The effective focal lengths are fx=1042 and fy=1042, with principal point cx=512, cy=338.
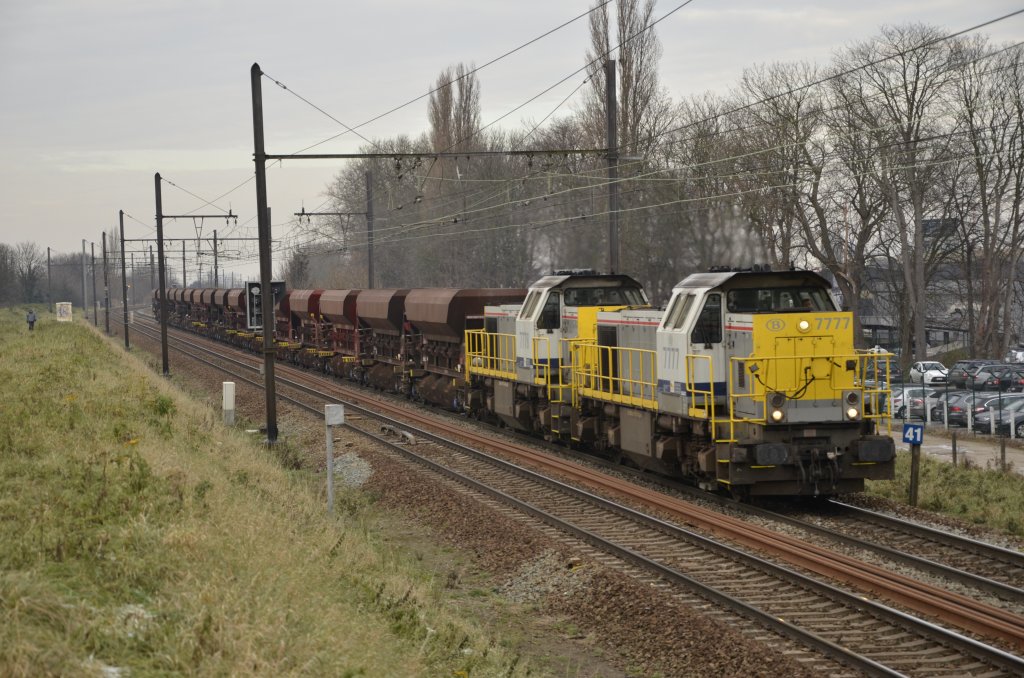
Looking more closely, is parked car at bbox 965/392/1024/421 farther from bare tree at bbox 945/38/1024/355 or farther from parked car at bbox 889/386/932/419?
bare tree at bbox 945/38/1024/355

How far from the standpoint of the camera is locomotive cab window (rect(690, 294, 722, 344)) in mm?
15945

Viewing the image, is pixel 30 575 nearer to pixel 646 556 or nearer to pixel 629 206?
pixel 646 556

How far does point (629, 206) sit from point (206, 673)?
3836 centimetres

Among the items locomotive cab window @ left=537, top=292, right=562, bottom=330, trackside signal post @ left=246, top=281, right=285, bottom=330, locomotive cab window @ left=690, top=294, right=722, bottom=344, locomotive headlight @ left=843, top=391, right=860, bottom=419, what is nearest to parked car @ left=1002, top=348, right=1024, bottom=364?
trackside signal post @ left=246, top=281, right=285, bottom=330

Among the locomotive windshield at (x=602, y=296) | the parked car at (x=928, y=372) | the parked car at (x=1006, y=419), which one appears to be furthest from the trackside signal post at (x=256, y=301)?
the parked car at (x=928, y=372)

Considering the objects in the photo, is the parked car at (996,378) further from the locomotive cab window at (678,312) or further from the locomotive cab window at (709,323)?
the locomotive cab window at (709,323)

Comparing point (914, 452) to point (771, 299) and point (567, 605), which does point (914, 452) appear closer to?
point (771, 299)

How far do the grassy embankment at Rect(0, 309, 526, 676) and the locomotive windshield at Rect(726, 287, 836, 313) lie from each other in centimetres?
641

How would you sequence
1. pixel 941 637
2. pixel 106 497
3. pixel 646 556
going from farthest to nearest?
pixel 646 556, pixel 106 497, pixel 941 637

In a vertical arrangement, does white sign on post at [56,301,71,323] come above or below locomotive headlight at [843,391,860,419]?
above

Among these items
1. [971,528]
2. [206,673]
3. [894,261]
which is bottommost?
[971,528]

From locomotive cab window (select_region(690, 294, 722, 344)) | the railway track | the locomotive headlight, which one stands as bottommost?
the railway track

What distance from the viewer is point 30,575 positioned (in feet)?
25.0

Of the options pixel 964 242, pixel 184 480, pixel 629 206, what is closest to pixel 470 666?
pixel 184 480
